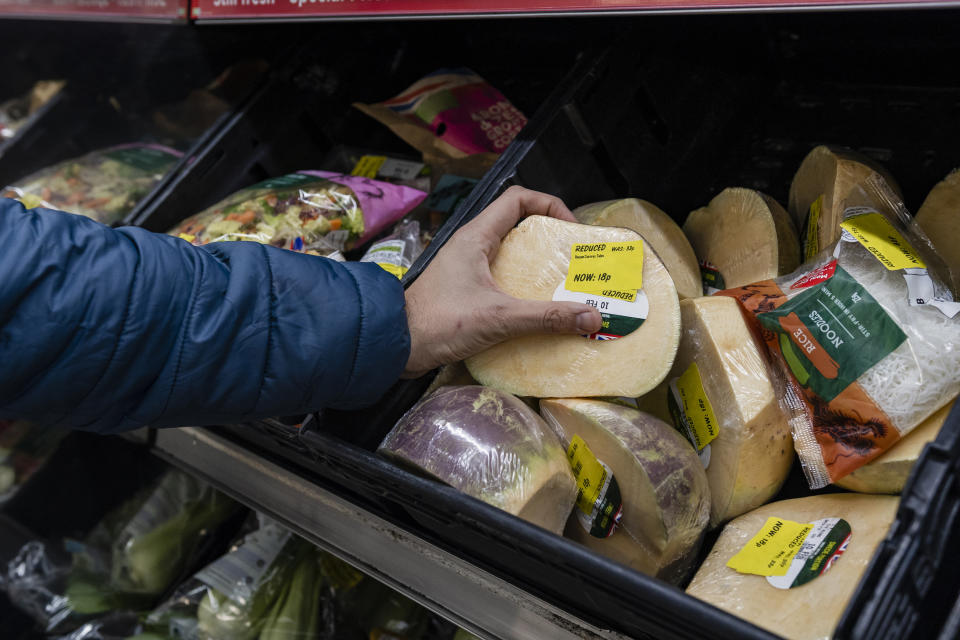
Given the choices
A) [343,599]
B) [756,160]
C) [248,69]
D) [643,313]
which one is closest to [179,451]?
[343,599]

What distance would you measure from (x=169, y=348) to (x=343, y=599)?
3.26 feet

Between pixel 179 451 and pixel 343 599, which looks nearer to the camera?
pixel 179 451

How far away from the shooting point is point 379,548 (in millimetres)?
1125

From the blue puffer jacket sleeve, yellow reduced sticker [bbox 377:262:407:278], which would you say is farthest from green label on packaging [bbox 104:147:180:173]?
the blue puffer jacket sleeve

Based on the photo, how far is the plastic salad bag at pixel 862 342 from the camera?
84cm

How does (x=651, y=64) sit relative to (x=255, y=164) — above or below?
above

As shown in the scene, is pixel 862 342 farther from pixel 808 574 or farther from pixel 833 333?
pixel 808 574

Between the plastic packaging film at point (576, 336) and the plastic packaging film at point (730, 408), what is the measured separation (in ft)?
0.20

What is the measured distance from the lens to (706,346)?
1008mm

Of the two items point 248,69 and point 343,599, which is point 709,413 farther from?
point 248,69

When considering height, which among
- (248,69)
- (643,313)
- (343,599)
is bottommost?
(343,599)

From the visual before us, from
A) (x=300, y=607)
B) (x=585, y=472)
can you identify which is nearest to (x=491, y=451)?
(x=585, y=472)

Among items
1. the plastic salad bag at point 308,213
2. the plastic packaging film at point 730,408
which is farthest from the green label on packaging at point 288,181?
the plastic packaging film at point 730,408

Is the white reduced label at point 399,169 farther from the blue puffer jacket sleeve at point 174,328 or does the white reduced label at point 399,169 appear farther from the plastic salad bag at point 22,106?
the plastic salad bag at point 22,106
